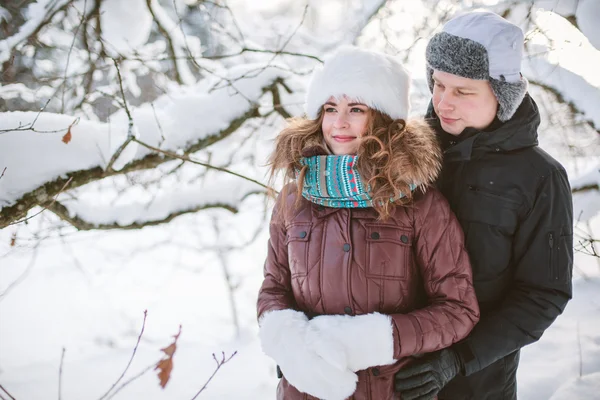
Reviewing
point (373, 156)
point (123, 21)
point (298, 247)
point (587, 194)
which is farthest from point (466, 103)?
point (587, 194)

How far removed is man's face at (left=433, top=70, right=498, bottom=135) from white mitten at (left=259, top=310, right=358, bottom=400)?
930 millimetres

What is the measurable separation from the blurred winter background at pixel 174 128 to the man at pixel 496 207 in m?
0.88

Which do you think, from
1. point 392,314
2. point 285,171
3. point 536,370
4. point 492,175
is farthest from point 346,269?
point 536,370

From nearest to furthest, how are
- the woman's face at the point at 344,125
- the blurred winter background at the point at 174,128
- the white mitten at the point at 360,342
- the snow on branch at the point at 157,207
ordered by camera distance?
the white mitten at the point at 360,342, the woman's face at the point at 344,125, the blurred winter background at the point at 174,128, the snow on branch at the point at 157,207

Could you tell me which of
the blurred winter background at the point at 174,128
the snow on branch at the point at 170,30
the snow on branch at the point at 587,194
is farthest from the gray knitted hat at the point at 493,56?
the snow on branch at the point at 587,194

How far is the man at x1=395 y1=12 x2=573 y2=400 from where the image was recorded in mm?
1415

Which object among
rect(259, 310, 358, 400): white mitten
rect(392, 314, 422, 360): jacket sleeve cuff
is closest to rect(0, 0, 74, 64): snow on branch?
rect(259, 310, 358, 400): white mitten

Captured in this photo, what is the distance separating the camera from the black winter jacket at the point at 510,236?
4.66 ft

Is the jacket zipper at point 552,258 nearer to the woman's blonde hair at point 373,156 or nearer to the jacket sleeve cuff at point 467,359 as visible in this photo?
the jacket sleeve cuff at point 467,359

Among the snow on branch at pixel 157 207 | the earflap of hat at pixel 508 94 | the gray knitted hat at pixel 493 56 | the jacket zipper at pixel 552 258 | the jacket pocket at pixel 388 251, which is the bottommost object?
the jacket zipper at pixel 552 258

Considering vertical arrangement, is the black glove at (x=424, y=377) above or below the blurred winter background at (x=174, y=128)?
below

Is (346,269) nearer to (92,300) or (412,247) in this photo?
(412,247)

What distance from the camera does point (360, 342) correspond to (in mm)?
1280

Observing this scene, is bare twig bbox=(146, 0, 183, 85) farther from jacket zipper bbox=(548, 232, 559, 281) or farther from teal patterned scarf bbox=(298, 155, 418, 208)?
jacket zipper bbox=(548, 232, 559, 281)
